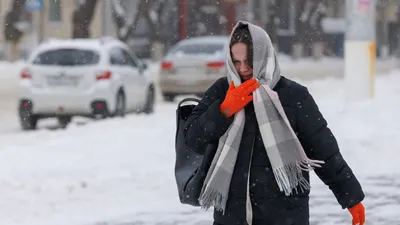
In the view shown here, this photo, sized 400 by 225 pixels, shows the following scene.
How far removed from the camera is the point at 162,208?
902 centimetres

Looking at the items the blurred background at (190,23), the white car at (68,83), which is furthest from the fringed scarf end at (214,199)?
the blurred background at (190,23)

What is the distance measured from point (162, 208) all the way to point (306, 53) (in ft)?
191

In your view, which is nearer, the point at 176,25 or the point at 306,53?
the point at 176,25

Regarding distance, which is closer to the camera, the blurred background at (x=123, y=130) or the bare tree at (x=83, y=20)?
the blurred background at (x=123, y=130)

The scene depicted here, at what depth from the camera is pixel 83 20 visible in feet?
92.8

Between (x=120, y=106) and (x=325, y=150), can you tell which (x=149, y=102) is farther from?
(x=325, y=150)

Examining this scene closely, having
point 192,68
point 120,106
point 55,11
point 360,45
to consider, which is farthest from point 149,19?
point 360,45

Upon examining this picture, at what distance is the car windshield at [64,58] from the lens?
676 inches

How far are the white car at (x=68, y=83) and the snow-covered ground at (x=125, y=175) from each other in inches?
A: 62.8

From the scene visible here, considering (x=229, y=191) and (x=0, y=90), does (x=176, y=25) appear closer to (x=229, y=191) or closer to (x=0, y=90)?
(x=0, y=90)

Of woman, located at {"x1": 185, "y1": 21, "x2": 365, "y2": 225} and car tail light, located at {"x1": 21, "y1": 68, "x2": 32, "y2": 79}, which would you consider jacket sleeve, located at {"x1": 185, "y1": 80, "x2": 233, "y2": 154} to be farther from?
car tail light, located at {"x1": 21, "y1": 68, "x2": 32, "y2": 79}

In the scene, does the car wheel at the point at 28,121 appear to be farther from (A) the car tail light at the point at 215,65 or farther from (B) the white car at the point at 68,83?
(A) the car tail light at the point at 215,65

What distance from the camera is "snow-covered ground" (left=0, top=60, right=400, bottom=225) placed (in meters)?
8.60

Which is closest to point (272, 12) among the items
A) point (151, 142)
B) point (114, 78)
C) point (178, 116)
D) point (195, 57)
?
point (195, 57)
